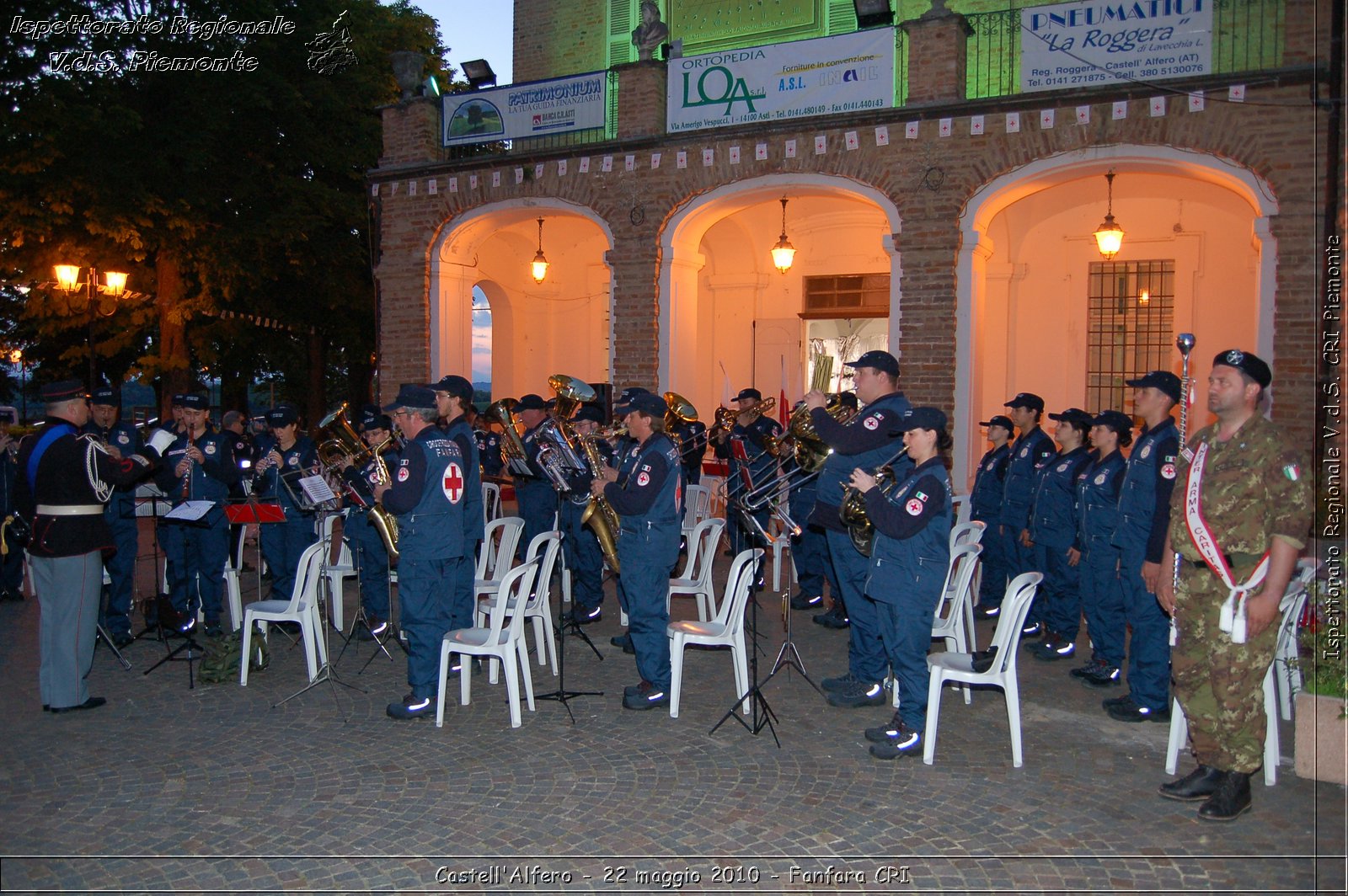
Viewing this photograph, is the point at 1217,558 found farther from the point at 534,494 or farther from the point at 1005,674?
the point at 534,494

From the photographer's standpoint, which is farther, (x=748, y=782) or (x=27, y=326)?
(x=27, y=326)

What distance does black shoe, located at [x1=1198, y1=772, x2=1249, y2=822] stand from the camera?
4840 mm

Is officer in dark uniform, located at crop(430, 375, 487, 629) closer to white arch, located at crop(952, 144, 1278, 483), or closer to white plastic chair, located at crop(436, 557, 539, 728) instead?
white plastic chair, located at crop(436, 557, 539, 728)

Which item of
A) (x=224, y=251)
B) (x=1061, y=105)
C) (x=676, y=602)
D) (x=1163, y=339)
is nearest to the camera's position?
(x=676, y=602)

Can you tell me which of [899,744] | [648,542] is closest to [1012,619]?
[899,744]

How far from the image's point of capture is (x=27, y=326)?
69.6 feet

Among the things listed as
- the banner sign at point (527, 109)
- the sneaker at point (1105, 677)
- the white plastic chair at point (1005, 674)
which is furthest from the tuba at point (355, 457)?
the banner sign at point (527, 109)

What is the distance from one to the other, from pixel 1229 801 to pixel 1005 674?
124 cm

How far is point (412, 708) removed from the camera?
6359 mm

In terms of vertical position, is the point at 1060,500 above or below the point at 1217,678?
above

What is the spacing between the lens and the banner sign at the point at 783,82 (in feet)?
39.8

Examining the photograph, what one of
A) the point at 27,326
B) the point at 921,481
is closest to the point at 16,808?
the point at 921,481

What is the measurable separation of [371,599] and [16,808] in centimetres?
359

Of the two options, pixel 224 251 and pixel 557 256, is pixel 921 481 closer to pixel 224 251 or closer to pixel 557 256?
pixel 557 256
